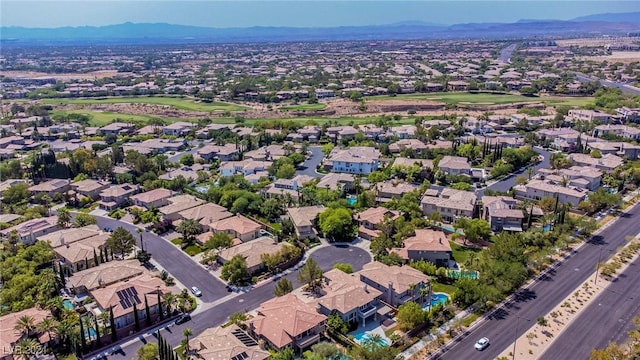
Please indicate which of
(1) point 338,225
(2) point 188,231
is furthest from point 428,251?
(2) point 188,231

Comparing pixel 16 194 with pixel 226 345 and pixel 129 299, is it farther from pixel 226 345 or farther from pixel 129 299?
pixel 226 345

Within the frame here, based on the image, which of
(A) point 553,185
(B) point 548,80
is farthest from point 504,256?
(B) point 548,80

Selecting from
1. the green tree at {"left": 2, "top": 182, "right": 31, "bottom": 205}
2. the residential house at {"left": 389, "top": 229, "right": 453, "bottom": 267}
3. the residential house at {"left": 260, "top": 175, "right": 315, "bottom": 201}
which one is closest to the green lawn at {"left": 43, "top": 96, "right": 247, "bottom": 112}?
the residential house at {"left": 260, "top": 175, "right": 315, "bottom": 201}

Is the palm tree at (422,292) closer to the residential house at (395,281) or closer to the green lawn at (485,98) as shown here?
the residential house at (395,281)

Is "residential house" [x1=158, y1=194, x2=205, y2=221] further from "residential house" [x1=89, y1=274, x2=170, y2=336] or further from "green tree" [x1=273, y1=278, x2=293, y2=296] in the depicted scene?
"green tree" [x1=273, y1=278, x2=293, y2=296]

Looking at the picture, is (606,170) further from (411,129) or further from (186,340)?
(186,340)

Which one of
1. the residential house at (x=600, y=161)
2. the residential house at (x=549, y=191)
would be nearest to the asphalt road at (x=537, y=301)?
the residential house at (x=549, y=191)

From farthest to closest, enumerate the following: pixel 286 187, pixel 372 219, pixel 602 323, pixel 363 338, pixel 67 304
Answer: pixel 286 187, pixel 372 219, pixel 67 304, pixel 602 323, pixel 363 338
